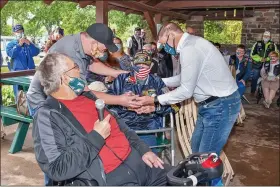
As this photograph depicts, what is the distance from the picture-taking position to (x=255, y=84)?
8.16m

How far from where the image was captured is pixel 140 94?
9.31ft

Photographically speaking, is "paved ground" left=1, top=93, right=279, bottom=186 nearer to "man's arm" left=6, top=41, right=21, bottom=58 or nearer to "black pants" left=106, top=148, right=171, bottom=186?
"man's arm" left=6, top=41, right=21, bottom=58

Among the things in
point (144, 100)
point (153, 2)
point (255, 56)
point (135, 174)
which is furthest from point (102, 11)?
point (135, 174)

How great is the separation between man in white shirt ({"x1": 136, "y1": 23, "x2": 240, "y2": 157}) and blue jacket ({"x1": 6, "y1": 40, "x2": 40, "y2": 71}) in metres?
3.74

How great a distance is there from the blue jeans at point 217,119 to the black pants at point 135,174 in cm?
56

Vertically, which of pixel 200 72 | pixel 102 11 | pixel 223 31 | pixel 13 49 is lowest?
pixel 200 72

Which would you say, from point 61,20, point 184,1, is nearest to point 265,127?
point 184,1

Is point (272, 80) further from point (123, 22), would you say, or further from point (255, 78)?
point (123, 22)

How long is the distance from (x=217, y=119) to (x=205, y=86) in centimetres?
26

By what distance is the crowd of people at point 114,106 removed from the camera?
1.59m

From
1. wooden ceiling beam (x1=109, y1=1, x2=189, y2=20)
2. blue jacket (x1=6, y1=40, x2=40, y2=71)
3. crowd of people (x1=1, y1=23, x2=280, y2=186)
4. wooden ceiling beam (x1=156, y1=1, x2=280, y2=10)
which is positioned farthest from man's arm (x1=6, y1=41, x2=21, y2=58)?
wooden ceiling beam (x1=156, y1=1, x2=280, y2=10)

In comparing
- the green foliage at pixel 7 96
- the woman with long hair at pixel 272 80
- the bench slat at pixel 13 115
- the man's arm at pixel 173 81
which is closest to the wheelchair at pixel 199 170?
the man's arm at pixel 173 81

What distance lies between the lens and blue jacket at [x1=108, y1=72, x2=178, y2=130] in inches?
110

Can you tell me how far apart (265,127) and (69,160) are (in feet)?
14.5
